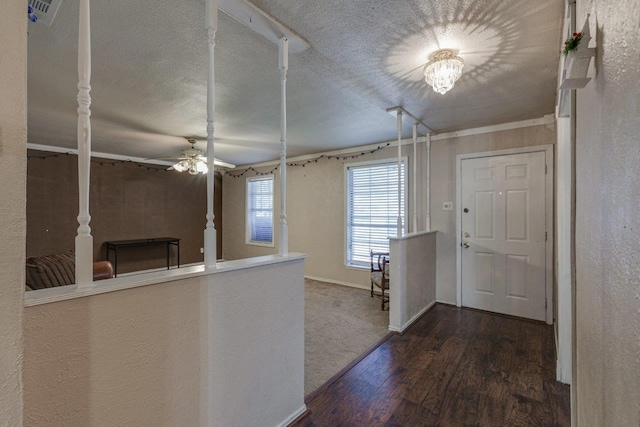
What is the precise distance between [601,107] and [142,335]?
5.59 ft

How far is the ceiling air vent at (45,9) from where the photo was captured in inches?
58.3

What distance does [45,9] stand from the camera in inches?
61.0

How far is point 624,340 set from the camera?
0.60 meters

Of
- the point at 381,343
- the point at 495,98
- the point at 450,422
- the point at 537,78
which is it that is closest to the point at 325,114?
the point at 495,98

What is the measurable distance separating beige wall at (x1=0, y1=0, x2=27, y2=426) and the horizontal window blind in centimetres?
587

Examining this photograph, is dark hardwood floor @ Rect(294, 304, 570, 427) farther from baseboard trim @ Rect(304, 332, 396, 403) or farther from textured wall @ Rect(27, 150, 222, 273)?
textured wall @ Rect(27, 150, 222, 273)

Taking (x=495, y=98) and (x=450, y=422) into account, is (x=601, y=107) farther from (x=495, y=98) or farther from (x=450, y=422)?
(x=495, y=98)

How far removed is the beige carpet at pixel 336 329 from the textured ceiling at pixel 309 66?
2.43m

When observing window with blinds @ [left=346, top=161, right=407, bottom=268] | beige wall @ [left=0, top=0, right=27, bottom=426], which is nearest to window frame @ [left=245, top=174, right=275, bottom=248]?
window with blinds @ [left=346, top=161, right=407, bottom=268]

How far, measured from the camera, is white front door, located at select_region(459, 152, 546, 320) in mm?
3410

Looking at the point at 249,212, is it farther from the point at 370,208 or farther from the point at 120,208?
the point at 370,208

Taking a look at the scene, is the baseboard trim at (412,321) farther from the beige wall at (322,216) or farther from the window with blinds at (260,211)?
the window with blinds at (260,211)

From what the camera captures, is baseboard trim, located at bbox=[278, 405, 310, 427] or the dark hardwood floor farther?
the dark hardwood floor

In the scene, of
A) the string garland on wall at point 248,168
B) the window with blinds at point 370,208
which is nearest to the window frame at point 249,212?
the string garland on wall at point 248,168
